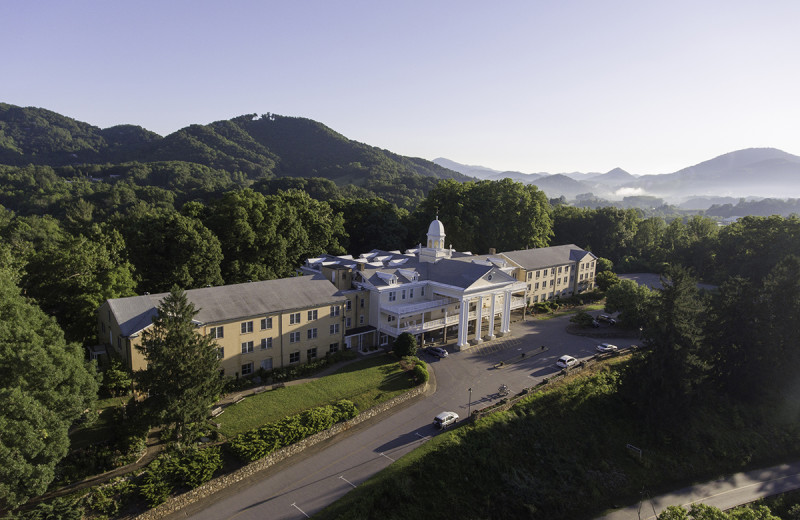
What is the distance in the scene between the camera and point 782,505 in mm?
35250

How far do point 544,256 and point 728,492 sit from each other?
135 ft

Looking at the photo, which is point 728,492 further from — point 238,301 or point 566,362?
point 238,301

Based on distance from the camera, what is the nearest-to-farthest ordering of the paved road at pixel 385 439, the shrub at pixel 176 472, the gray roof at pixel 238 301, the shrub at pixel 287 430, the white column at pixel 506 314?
the shrub at pixel 176 472 < the paved road at pixel 385 439 < the shrub at pixel 287 430 < the gray roof at pixel 238 301 < the white column at pixel 506 314

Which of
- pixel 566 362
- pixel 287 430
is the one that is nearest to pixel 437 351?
pixel 566 362

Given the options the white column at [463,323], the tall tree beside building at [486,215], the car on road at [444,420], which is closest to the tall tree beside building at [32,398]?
the car on road at [444,420]

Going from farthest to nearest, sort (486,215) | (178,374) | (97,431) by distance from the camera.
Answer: (486,215)
(97,431)
(178,374)

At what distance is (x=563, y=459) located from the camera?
37.1 m

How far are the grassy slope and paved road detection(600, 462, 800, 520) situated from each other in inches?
36.4

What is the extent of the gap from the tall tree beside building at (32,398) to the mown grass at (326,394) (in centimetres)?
982

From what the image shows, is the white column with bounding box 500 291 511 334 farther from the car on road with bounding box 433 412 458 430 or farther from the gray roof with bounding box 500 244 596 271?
the car on road with bounding box 433 412 458 430

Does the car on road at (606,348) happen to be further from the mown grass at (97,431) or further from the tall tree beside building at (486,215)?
the mown grass at (97,431)

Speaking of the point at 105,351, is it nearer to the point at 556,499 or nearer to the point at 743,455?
the point at 556,499

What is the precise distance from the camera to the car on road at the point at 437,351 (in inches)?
1895

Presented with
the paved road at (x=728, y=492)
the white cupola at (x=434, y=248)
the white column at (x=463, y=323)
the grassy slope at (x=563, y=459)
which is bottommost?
the paved road at (x=728, y=492)
